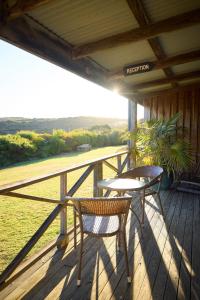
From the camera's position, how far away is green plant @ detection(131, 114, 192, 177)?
5.18 meters

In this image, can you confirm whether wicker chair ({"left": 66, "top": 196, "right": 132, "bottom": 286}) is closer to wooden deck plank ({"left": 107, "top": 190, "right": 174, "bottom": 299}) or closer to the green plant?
wooden deck plank ({"left": 107, "top": 190, "right": 174, "bottom": 299})

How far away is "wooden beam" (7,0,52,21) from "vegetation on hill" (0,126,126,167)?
1159 cm

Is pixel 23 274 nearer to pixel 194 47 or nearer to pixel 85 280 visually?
pixel 85 280

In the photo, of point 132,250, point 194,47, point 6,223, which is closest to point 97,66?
point 194,47

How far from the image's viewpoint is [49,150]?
1569cm

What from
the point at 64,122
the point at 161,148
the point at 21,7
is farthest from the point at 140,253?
the point at 64,122

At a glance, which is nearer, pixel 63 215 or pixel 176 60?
pixel 63 215

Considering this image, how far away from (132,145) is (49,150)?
10.3 meters

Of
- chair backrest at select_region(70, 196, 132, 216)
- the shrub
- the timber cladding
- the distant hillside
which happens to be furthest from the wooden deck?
the distant hillside

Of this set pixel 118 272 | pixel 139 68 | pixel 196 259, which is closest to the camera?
pixel 118 272

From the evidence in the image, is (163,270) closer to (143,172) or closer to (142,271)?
(142,271)

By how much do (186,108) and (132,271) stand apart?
4874 millimetres

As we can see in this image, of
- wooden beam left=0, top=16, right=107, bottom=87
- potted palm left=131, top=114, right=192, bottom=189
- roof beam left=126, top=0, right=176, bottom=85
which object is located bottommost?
potted palm left=131, top=114, right=192, bottom=189

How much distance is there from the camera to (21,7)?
190cm
